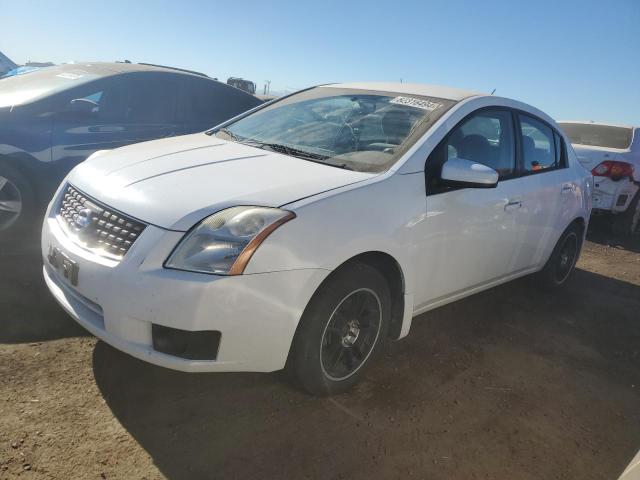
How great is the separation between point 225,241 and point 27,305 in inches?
71.6

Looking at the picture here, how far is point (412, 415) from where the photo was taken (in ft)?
8.41

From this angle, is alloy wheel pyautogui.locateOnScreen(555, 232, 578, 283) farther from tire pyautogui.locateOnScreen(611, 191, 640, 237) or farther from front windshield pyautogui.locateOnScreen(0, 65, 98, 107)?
front windshield pyautogui.locateOnScreen(0, 65, 98, 107)

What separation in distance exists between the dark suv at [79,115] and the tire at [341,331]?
9.83 feet

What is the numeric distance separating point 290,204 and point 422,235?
0.86 meters

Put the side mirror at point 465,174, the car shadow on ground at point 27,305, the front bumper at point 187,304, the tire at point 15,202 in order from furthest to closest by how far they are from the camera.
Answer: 1. the tire at point 15,202
2. the car shadow on ground at point 27,305
3. the side mirror at point 465,174
4. the front bumper at point 187,304

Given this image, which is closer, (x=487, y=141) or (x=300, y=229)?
(x=300, y=229)

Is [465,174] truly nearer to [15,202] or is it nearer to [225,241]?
[225,241]

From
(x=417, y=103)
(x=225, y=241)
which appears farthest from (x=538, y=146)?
(x=225, y=241)

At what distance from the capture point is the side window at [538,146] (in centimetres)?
Answer: 369

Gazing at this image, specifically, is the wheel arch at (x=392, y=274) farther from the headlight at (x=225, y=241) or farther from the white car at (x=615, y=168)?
the white car at (x=615, y=168)

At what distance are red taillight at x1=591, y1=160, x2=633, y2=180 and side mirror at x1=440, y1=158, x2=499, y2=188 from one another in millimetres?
5338

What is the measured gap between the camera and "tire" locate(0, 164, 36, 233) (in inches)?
160

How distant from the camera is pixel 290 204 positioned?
218 centimetres

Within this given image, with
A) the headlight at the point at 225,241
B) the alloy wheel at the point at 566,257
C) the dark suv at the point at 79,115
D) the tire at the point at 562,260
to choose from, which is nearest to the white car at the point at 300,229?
the headlight at the point at 225,241
